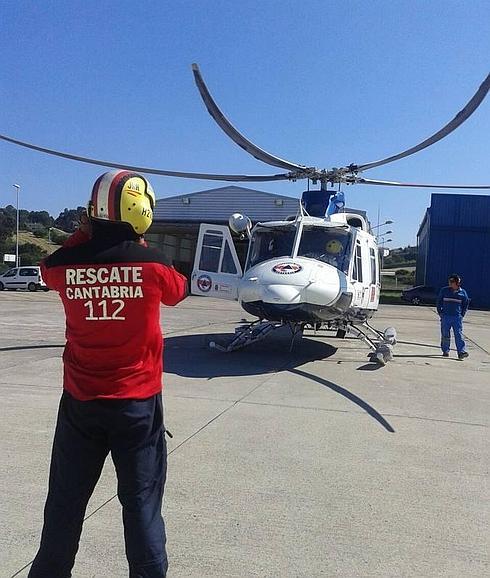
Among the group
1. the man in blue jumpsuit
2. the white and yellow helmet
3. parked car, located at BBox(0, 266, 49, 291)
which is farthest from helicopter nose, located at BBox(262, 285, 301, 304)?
parked car, located at BBox(0, 266, 49, 291)

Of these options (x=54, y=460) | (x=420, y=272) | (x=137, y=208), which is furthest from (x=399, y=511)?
(x=420, y=272)

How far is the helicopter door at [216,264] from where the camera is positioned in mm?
10344

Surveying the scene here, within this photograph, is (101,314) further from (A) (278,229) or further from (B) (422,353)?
(B) (422,353)

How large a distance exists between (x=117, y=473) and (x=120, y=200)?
1.21m

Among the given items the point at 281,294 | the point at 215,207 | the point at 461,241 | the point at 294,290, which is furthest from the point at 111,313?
the point at 461,241

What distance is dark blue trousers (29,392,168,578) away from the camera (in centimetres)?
254

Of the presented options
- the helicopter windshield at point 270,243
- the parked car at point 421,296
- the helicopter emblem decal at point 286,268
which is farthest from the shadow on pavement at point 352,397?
the parked car at point 421,296

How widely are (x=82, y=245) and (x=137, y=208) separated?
299 millimetres

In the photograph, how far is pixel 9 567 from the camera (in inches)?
123

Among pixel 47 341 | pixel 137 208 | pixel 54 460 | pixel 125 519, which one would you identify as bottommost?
pixel 47 341

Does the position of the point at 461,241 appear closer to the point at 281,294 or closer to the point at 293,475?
the point at 281,294

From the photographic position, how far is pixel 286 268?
9.53 metres

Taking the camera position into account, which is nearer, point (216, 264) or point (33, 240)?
point (216, 264)

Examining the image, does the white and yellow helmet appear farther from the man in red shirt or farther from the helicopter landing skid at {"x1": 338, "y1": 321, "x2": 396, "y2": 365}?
the helicopter landing skid at {"x1": 338, "y1": 321, "x2": 396, "y2": 365}
